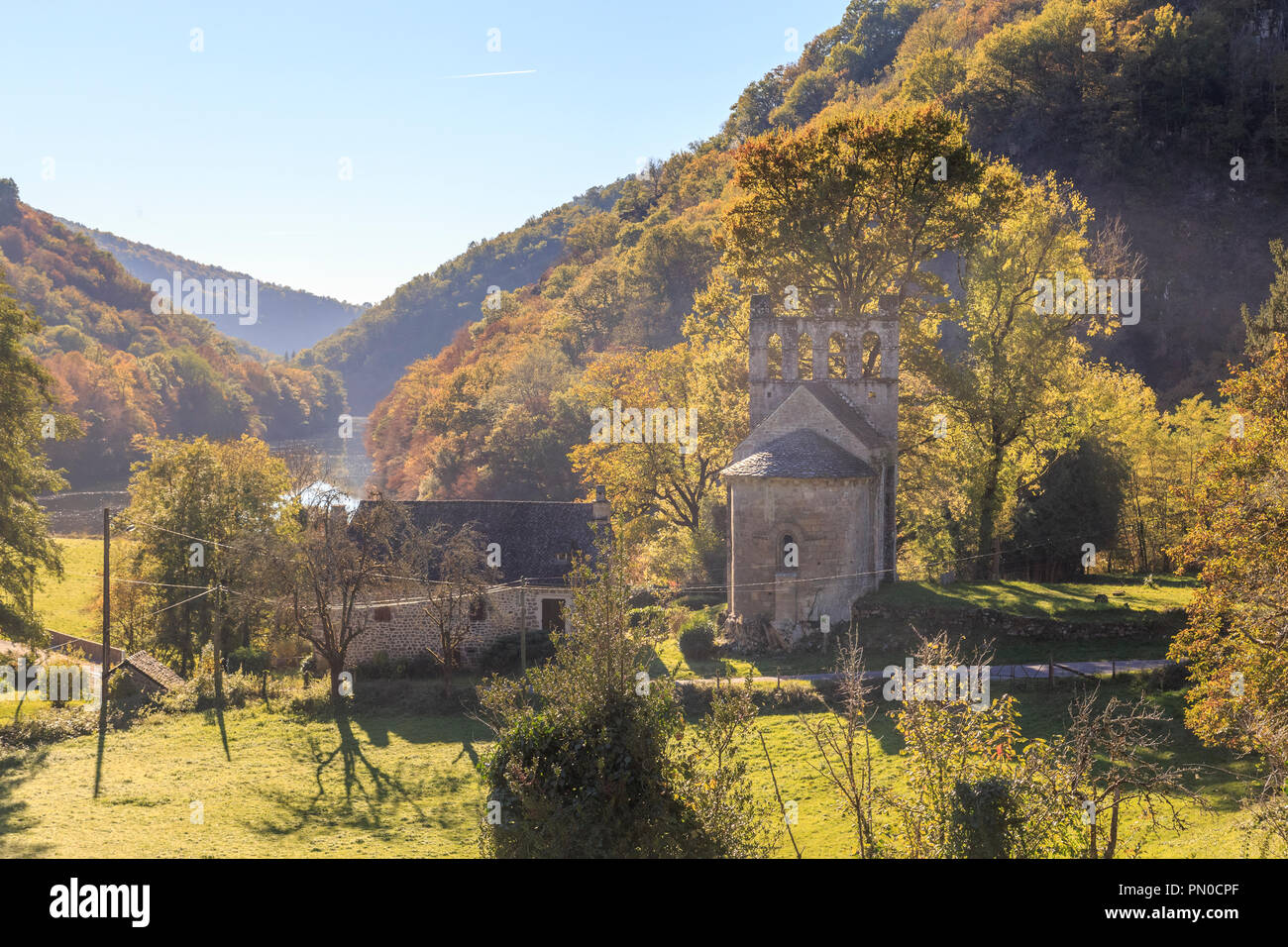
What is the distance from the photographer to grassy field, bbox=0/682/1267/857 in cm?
1606

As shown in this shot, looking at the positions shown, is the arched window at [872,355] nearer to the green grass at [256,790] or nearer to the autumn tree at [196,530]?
the green grass at [256,790]

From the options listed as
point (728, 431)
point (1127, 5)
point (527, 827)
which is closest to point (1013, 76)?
point (1127, 5)

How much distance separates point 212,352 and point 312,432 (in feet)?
68.3

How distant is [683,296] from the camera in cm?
7306

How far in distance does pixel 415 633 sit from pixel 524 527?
569 centimetres

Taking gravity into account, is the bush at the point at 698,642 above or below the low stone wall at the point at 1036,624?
below

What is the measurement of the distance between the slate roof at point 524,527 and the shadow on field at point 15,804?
1325 cm

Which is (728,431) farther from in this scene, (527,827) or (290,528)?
(527,827)

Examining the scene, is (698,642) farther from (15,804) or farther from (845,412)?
(15,804)

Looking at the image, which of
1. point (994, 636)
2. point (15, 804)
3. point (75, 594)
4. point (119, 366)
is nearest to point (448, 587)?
point (15, 804)

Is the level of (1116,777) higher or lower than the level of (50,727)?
higher

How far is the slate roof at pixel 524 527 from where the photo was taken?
32781 millimetres

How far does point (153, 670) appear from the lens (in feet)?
97.7

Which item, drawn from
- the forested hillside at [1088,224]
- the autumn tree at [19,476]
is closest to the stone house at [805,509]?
the forested hillside at [1088,224]
